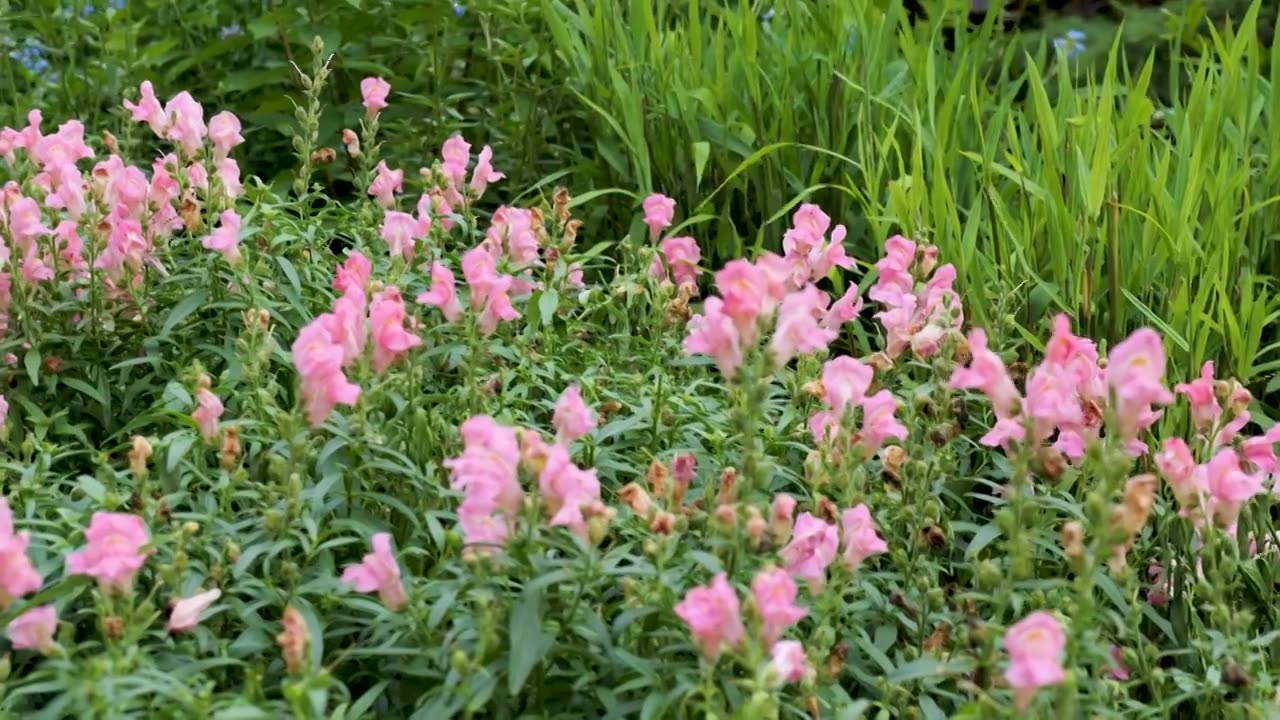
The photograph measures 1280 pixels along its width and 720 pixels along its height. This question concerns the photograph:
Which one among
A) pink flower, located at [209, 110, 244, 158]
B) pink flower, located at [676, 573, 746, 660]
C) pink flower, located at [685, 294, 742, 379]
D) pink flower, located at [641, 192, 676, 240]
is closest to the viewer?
pink flower, located at [676, 573, 746, 660]

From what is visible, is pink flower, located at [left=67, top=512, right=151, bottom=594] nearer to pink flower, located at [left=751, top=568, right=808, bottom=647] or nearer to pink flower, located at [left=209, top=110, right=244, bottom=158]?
pink flower, located at [left=751, top=568, right=808, bottom=647]

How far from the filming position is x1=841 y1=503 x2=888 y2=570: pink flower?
216 cm

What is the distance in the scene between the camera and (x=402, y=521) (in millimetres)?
2508

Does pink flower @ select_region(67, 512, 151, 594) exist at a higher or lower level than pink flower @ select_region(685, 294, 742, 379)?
lower

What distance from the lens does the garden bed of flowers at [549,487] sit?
1.94 meters

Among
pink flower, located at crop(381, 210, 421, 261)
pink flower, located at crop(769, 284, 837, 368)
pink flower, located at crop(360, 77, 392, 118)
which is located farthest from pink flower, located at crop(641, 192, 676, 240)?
pink flower, located at crop(769, 284, 837, 368)

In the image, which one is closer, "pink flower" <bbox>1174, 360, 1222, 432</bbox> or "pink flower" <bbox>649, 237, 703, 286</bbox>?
"pink flower" <bbox>1174, 360, 1222, 432</bbox>

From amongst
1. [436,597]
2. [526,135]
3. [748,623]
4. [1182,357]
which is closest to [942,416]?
[748,623]

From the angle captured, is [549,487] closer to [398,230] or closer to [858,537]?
[858,537]

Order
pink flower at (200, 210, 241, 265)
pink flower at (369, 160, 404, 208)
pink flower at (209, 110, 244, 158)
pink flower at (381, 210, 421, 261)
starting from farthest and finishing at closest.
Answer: pink flower at (369, 160, 404, 208), pink flower at (209, 110, 244, 158), pink flower at (381, 210, 421, 261), pink flower at (200, 210, 241, 265)

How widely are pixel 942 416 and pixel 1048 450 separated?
0.43 metres

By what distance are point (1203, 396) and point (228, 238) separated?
5.26 ft

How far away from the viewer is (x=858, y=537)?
7.12ft

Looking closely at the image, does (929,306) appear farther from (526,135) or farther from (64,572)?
(526,135)
